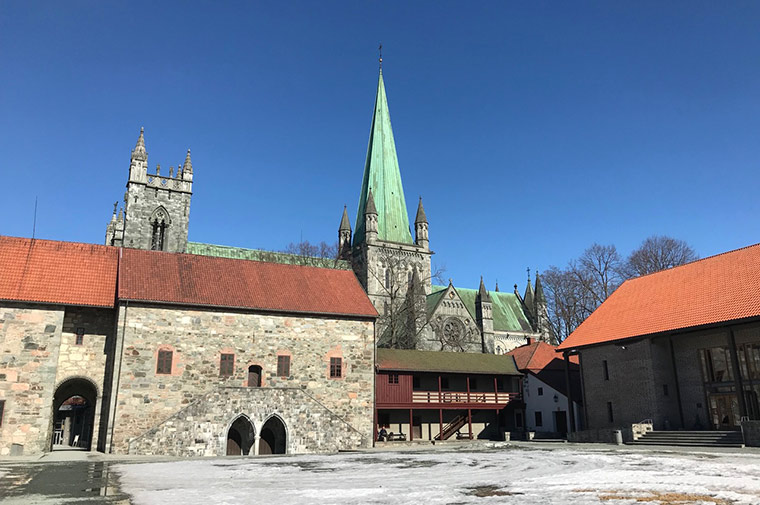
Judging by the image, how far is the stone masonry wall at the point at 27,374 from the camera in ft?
84.3

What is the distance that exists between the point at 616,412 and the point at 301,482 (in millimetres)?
23444

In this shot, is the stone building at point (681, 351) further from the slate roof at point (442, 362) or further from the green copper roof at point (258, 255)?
the green copper roof at point (258, 255)

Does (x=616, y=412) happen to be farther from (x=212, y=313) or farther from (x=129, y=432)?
(x=129, y=432)

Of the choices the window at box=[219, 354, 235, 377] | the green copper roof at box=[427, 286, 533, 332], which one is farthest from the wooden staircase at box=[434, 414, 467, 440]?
the green copper roof at box=[427, 286, 533, 332]

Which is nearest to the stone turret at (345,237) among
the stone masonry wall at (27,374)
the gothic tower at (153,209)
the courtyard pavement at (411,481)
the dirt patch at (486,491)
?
the gothic tower at (153,209)

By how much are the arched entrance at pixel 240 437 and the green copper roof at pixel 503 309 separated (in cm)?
4016

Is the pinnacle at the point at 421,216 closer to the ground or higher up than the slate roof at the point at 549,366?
higher up

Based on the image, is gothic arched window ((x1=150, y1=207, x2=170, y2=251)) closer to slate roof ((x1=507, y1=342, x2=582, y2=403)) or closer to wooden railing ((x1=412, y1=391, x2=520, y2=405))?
wooden railing ((x1=412, y1=391, x2=520, y2=405))

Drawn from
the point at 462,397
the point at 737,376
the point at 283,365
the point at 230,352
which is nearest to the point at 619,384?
the point at 737,376

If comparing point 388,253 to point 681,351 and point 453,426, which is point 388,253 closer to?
point 453,426

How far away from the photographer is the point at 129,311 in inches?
1110

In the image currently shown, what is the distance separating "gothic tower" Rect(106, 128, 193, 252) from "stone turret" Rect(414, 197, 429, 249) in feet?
92.1

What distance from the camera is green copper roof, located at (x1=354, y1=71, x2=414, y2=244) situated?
69.8 m

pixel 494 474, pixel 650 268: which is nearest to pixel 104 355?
pixel 494 474
